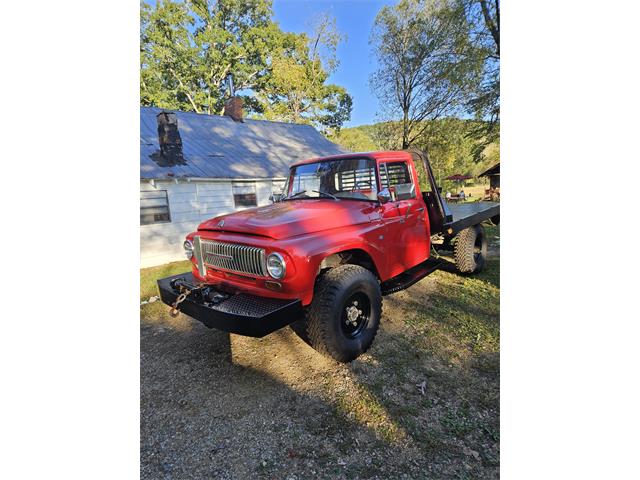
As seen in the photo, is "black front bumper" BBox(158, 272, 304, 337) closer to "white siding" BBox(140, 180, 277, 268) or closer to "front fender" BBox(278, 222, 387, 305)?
"front fender" BBox(278, 222, 387, 305)

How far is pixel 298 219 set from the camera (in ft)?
9.80

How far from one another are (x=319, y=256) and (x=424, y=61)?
15.9 metres

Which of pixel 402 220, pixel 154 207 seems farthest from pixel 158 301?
pixel 154 207

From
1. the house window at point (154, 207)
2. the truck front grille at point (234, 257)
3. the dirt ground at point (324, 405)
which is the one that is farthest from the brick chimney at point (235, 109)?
the truck front grille at point (234, 257)

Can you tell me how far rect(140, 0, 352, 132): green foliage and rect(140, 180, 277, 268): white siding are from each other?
53.0 feet

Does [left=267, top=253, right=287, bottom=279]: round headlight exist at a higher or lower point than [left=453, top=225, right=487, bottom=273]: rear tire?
higher

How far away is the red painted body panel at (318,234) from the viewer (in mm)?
2662

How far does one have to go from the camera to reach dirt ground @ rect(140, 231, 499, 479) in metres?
2.08

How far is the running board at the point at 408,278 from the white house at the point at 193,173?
7247 millimetres

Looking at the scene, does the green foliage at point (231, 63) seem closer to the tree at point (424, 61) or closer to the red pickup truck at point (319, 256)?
the tree at point (424, 61)

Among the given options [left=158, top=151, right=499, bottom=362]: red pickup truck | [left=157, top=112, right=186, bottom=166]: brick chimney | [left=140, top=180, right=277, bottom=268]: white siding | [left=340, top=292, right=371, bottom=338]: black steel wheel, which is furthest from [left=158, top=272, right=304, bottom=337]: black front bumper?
[left=157, top=112, right=186, bottom=166]: brick chimney

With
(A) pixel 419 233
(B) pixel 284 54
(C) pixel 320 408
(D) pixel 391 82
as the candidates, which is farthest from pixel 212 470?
(B) pixel 284 54

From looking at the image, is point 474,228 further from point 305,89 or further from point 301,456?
point 305,89

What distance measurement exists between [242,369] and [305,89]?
23585 millimetres
